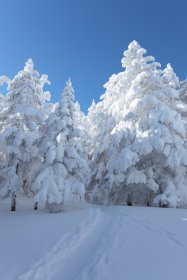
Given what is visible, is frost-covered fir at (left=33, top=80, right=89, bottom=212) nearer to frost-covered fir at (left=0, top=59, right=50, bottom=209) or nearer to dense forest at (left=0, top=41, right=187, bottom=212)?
dense forest at (left=0, top=41, right=187, bottom=212)

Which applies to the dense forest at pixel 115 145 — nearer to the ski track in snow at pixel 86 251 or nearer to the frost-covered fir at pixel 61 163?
the frost-covered fir at pixel 61 163

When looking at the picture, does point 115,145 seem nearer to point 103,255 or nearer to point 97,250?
point 97,250

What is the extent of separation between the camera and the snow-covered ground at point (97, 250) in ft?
26.1

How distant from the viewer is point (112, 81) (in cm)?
3181

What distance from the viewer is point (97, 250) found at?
10.1 m

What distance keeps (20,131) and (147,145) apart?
35.9 feet

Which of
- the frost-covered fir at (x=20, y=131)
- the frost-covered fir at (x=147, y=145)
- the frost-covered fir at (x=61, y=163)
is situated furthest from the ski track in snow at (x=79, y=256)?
the frost-covered fir at (x=20, y=131)

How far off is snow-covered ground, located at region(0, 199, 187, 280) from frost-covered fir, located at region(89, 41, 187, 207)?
24.4 ft

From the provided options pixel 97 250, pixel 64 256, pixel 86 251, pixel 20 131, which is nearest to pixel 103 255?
pixel 97 250

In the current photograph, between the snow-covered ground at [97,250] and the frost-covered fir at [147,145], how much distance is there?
744 centimetres

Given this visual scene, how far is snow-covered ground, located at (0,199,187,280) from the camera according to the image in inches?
313

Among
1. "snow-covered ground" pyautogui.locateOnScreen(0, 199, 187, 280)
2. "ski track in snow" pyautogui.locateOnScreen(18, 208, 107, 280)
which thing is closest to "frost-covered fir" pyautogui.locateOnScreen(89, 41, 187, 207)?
"snow-covered ground" pyautogui.locateOnScreen(0, 199, 187, 280)

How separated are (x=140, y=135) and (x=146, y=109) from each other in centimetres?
300

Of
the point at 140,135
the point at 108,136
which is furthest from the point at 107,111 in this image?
the point at 140,135
